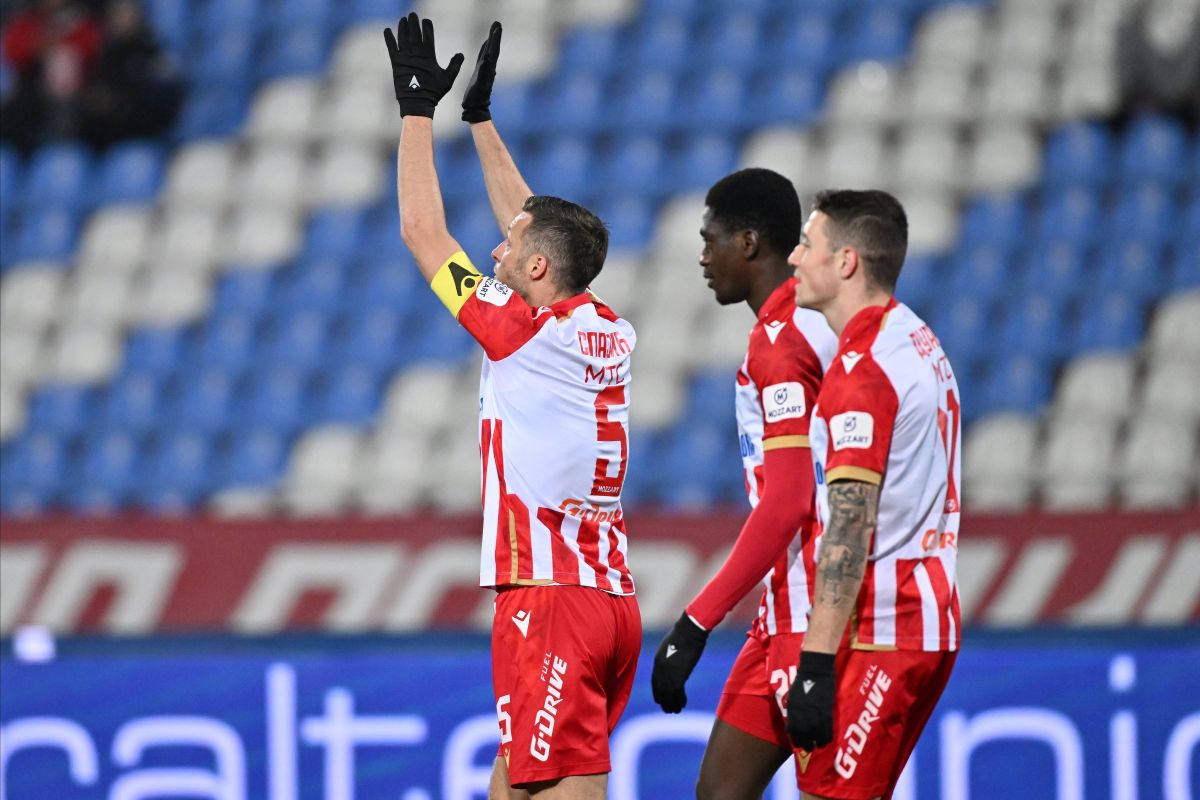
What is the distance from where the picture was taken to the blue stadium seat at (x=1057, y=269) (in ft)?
29.4

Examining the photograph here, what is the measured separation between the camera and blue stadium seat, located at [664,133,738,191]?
32.8ft

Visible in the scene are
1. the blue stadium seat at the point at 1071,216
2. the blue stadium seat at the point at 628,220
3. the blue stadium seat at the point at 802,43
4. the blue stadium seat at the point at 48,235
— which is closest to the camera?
the blue stadium seat at the point at 1071,216

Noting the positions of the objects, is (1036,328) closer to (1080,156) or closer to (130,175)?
(1080,156)

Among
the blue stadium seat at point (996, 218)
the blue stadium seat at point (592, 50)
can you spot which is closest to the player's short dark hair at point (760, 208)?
the blue stadium seat at point (996, 218)

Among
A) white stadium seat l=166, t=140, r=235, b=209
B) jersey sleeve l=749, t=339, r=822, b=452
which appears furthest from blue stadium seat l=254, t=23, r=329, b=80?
jersey sleeve l=749, t=339, r=822, b=452

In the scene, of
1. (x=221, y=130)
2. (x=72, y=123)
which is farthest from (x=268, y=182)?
(x=72, y=123)

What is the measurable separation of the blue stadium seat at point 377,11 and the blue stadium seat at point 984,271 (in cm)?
437

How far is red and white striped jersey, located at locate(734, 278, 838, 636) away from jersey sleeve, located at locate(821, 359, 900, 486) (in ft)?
0.92

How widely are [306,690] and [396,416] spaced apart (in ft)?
13.9

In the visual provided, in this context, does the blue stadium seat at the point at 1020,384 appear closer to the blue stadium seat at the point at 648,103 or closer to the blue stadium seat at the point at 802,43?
the blue stadium seat at the point at 802,43

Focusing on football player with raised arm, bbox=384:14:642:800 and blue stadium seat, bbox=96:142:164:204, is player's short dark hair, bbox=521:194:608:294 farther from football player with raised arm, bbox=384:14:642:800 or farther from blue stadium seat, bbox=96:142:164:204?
blue stadium seat, bbox=96:142:164:204

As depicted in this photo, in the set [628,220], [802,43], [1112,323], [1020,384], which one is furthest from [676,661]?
[802,43]

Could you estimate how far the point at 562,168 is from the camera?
10.2 meters

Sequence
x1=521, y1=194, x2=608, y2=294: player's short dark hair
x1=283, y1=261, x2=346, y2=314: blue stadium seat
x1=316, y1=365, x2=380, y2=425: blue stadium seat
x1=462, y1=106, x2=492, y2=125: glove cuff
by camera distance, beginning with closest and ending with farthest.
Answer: x1=521, y1=194, x2=608, y2=294: player's short dark hair, x1=462, y1=106, x2=492, y2=125: glove cuff, x1=316, y1=365, x2=380, y2=425: blue stadium seat, x1=283, y1=261, x2=346, y2=314: blue stadium seat
